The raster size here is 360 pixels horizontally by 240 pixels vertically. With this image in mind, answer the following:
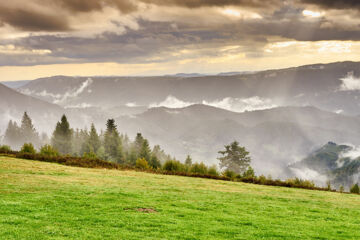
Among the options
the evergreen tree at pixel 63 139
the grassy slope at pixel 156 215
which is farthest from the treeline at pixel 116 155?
the grassy slope at pixel 156 215

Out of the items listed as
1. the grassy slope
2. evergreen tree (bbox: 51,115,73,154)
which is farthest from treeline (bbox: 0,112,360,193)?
the grassy slope

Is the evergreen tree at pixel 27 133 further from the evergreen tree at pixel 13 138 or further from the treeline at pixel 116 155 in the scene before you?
the evergreen tree at pixel 13 138

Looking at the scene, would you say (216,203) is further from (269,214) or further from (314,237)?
(314,237)

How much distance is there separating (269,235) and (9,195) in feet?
40.8

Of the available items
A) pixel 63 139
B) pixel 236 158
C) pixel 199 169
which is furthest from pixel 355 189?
pixel 63 139

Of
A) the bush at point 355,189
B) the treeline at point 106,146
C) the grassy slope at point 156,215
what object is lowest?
the grassy slope at point 156,215

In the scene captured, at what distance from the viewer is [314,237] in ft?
42.4

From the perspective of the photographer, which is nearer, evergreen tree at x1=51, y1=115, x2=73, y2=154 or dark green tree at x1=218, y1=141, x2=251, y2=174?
dark green tree at x1=218, y1=141, x2=251, y2=174

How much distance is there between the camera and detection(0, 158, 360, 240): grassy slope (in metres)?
12.0

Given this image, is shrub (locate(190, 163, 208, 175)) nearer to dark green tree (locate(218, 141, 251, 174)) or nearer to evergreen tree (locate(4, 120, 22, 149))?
dark green tree (locate(218, 141, 251, 174))

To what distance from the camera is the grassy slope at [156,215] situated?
1198cm

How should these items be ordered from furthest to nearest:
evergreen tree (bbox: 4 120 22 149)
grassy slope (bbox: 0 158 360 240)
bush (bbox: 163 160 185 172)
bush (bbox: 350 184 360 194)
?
evergreen tree (bbox: 4 120 22 149) < bush (bbox: 163 160 185 172) < bush (bbox: 350 184 360 194) < grassy slope (bbox: 0 158 360 240)

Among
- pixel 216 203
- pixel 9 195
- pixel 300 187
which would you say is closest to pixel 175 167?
pixel 300 187

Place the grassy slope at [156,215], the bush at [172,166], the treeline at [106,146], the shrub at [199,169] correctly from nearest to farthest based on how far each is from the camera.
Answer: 1. the grassy slope at [156,215]
2. the shrub at [199,169]
3. the bush at [172,166]
4. the treeline at [106,146]
